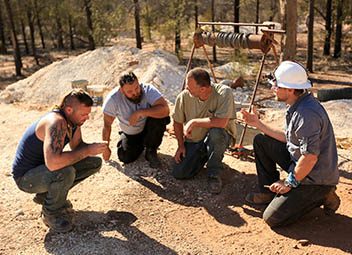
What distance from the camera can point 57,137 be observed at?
3.05 m

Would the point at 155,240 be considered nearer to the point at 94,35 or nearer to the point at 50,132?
the point at 50,132

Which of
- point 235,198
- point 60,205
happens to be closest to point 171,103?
point 235,198

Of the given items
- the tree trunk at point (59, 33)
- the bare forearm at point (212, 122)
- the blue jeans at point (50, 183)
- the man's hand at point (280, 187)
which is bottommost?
the tree trunk at point (59, 33)

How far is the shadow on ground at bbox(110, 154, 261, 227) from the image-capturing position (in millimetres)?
3768

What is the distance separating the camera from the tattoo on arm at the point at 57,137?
9.96ft

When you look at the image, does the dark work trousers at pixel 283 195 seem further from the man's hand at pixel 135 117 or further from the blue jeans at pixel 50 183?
the blue jeans at pixel 50 183

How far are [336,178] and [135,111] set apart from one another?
196 cm

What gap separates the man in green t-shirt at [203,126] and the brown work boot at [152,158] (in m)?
0.30

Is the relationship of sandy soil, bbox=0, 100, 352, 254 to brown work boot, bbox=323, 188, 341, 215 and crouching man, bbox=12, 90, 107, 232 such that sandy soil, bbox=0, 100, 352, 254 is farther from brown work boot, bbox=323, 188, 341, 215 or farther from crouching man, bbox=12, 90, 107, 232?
crouching man, bbox=12, 90, 107, 232

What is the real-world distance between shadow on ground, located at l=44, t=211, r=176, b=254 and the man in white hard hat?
0.93 m

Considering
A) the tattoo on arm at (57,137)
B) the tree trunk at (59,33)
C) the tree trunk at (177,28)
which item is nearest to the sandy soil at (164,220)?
the tattoo on arm at (57,137)

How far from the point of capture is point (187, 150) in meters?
4.27

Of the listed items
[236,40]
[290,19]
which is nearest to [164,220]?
[236,40]

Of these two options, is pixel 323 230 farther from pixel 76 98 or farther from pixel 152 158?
pixel 76 98
